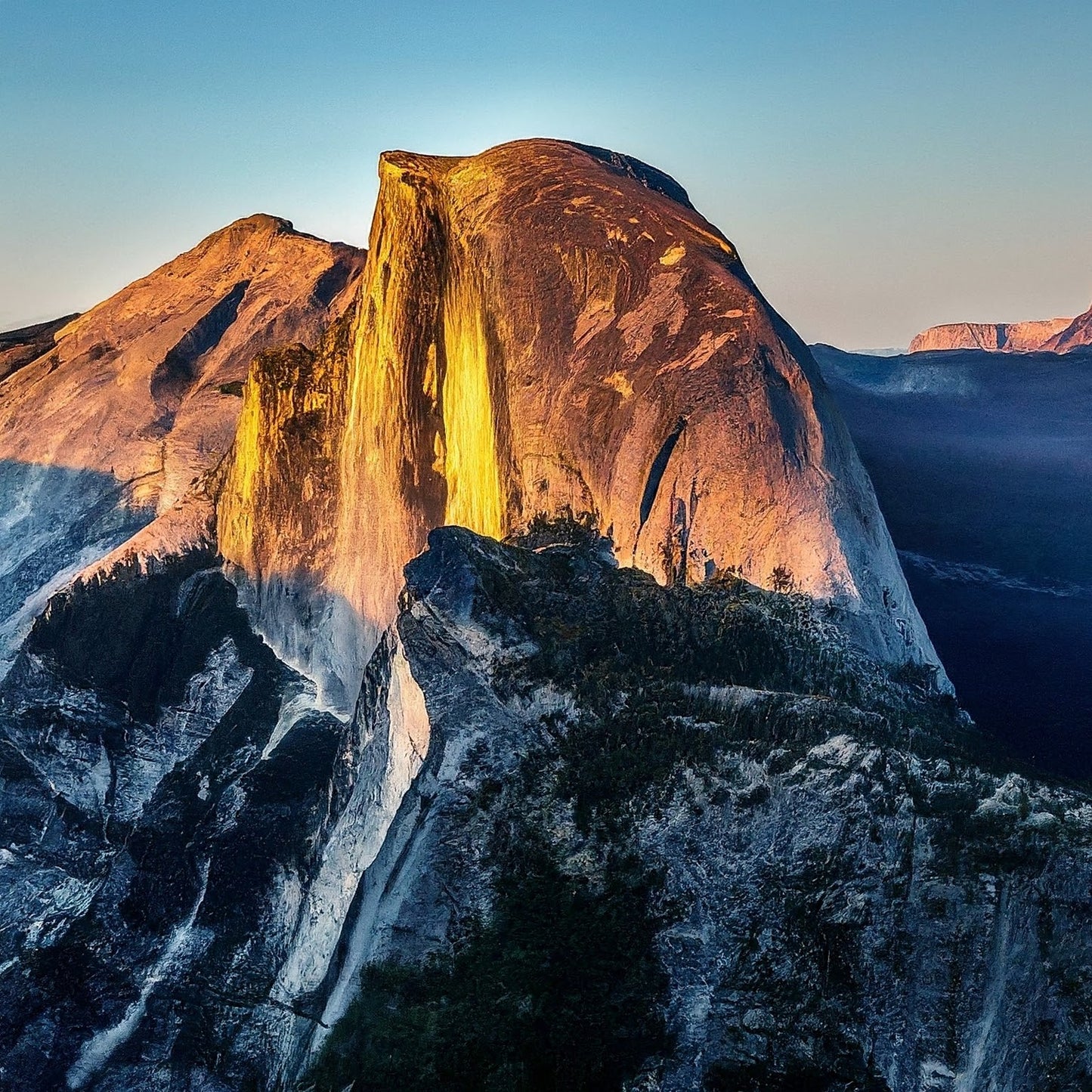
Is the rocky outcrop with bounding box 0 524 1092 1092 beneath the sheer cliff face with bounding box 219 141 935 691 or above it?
beneath

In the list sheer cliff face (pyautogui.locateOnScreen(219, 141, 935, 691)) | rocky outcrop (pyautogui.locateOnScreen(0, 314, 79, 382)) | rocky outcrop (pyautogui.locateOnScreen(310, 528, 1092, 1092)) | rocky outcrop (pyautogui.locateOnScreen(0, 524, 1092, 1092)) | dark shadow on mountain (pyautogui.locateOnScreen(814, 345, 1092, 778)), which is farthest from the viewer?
rocky outcrop (pyautogui.locateOnScreen(0, 314, 79, 382))

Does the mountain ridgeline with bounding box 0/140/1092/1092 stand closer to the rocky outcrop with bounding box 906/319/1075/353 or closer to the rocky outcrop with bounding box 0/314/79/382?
the rocky outcrop with bounding box 0/314/79/382

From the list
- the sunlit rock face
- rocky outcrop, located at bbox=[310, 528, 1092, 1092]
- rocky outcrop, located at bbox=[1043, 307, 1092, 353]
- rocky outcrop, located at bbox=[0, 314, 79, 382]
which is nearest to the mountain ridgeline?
rocky outcrop, located at bbox=[310, 528, 1092, 1092]

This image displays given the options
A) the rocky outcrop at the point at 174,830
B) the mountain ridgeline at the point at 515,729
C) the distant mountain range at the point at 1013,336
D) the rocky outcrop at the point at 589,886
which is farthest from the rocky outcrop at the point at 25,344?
the distant mountain range at the point at 1013,336

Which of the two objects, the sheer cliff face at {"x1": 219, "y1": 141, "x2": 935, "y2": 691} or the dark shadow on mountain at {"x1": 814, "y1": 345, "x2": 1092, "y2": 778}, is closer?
the sheer cliff face at {"x1": 219, "y1": 141, "x2": 935, "y2": 691}

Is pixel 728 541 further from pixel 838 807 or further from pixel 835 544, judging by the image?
pixel 838 807

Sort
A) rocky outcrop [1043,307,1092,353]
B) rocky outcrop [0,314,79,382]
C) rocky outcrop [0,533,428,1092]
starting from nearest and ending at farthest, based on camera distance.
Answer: rocky outcrop [0,533,428,1092] → rocky outcrop [0,314,79,382] → rocky outcrop [1043,307,1092,353]
